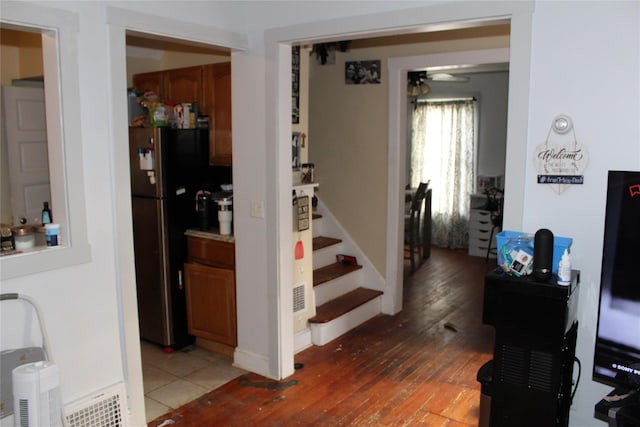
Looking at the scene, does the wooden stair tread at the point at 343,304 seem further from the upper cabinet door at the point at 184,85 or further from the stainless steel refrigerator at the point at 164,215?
the upper cabinet door at the point at 184,85

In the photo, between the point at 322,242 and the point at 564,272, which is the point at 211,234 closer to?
the point at 322,242

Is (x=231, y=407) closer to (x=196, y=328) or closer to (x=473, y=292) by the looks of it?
(x=196, y=328)

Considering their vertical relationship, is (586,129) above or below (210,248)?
above

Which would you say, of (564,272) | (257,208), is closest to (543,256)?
(564,272)

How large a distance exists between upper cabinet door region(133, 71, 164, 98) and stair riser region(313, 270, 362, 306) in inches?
83.2

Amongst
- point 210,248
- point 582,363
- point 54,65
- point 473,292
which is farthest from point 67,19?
point 473,292

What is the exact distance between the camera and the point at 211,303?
3.91m

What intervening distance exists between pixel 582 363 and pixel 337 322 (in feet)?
7.16

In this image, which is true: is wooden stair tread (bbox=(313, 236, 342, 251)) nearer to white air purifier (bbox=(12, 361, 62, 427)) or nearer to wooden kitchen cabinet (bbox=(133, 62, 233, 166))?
wooden kitchen cabinet (bbox=(133, 62, 233, 166))

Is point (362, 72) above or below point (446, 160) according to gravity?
above

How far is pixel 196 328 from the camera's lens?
4043 millimetres

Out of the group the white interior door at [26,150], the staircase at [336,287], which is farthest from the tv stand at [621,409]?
the white interior door at [26,150]

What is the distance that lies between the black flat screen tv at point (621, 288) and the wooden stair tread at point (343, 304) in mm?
2385

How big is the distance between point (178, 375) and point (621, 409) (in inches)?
107
